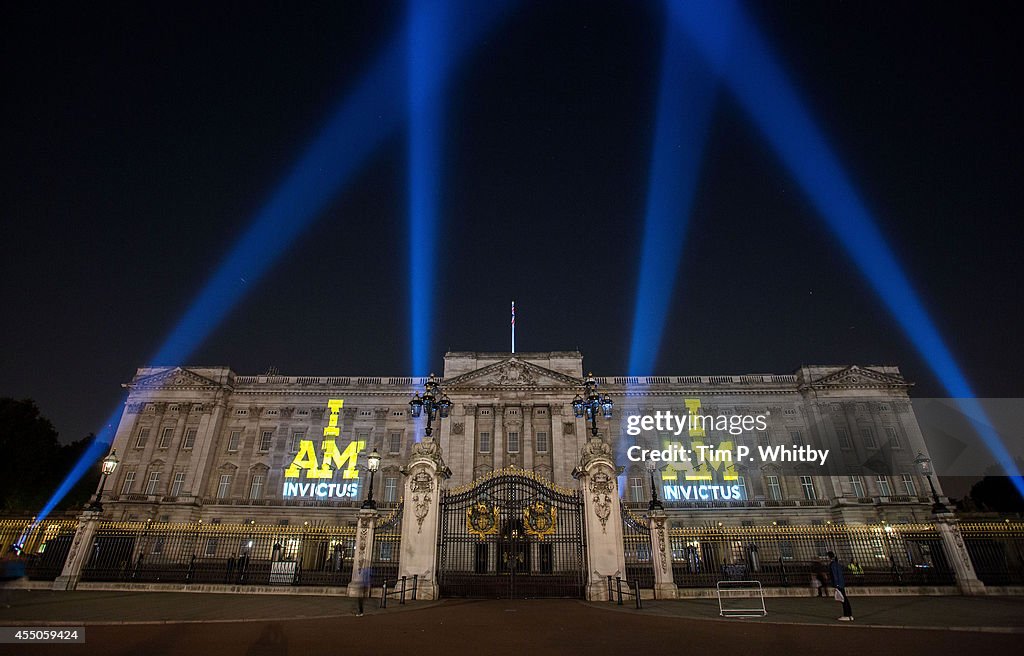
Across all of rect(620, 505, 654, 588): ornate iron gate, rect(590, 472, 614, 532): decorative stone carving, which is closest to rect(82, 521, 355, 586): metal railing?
rect(590, 472, 614, 532): decorative stone carving

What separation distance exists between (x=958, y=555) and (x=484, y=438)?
3624 cm

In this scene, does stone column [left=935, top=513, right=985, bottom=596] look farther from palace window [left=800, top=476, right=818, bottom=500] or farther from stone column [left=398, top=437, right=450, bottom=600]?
palace window [left=800, top=476, right=818, bottom=500]

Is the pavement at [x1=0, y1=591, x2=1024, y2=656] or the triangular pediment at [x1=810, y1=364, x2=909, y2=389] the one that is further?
the triangular pediment at [x1=810, y1=364, x2=909, y2=389]

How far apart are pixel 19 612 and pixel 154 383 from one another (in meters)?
48.1

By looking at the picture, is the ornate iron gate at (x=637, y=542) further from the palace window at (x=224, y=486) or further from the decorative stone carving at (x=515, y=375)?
the palace window at (x=224, y=486)

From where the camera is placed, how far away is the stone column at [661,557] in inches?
701

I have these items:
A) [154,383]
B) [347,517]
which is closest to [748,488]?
[347,517]

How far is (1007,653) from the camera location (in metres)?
8.15

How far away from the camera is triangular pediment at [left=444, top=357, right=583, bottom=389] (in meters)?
51.0

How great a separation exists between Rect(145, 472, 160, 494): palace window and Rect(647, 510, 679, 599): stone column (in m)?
50.6

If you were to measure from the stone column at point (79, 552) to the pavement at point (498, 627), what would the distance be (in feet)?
7.81

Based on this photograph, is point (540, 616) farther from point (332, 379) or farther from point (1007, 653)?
point (332, 379)

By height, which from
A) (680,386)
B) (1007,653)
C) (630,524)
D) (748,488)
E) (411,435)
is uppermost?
(680,386)

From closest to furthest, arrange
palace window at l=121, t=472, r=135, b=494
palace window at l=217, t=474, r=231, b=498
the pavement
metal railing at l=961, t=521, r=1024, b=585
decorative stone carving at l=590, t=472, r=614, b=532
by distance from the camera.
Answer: the pavement < decorative stone carving at l=590, t=472, r=614, b=532 < metal railing at l=961, t=521, r=1024, b=585 < palace window at l=121, t=472, r=135, b=494 < palace window at l=217, t=474, r=231, b=498
